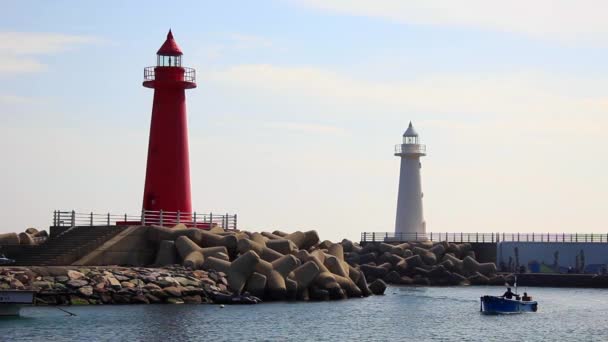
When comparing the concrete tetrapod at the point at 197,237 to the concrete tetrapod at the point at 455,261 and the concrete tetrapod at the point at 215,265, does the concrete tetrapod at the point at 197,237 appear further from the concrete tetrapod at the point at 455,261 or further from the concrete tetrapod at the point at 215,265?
the concrete tetrapod at the point at 455,261

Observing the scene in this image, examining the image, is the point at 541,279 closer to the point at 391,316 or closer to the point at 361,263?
the point at 361,263

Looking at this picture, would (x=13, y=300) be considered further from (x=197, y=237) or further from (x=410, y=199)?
(x=410, y=199)

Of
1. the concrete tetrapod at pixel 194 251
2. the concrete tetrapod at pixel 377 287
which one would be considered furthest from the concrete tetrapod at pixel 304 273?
the concrete tetrapod at pixel 377 287

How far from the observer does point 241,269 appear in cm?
4838

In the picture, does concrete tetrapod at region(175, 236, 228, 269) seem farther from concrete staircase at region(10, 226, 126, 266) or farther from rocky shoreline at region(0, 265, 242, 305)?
concrete staircase at region(10, 226, 126, 266)

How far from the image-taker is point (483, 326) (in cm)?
4656

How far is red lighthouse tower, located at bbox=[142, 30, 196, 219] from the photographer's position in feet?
178

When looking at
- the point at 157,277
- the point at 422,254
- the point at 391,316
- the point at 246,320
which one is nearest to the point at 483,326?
the point at 391,316

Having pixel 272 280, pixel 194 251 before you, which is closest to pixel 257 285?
pixel 272 280

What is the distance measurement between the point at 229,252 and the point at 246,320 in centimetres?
921

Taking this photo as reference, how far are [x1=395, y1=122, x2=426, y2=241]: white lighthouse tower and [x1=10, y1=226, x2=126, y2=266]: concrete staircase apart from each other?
105ft

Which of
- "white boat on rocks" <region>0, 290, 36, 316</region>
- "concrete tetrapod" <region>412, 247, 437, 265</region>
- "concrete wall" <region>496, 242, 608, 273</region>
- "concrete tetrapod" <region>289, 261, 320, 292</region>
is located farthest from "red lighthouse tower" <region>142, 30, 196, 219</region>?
"concrete wall" <region>496, 242, 608, 273</region>

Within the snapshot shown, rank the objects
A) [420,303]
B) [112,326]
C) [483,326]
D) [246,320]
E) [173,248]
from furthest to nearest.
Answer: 1. [420,303]
2. [173,248]
3. [483,326]
4. [246,320]
5. [112,326]

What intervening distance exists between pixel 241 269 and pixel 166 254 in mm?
3772
